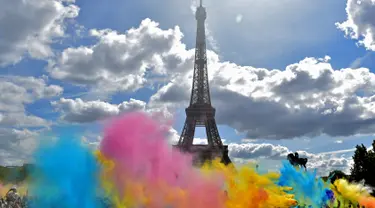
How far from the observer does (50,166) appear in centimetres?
1116

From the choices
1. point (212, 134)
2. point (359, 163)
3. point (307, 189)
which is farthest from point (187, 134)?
point (307, 189)

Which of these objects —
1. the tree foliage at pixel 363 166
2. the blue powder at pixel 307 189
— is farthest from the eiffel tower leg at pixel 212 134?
the blue powder at pixel 307 189

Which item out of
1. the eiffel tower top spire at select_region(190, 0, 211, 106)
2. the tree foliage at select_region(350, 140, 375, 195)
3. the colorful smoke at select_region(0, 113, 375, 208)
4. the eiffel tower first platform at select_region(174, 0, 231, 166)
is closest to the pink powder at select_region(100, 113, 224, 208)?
the colorful smoke at select_region(0, 113, 375, 208)

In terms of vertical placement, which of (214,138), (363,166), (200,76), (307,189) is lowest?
(307,189)

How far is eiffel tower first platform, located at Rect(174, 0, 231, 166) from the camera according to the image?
80.1 m

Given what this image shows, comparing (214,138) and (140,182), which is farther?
(214,138)

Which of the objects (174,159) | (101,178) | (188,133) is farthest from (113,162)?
(188,133)

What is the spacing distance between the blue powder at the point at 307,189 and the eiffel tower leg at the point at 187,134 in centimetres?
5938

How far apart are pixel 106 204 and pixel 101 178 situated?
735 millimetres

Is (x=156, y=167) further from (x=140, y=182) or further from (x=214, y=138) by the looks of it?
(x=214, y=138)

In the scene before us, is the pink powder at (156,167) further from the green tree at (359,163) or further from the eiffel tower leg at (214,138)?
the eiffel tower leg at (214,138)

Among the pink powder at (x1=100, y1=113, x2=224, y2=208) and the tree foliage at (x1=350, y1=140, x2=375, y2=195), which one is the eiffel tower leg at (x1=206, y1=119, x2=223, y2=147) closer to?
the tree foliage at (x1=350, y1=140, x2=375, y2=195)

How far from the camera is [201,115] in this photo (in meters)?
85.2

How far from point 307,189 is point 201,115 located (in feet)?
215
